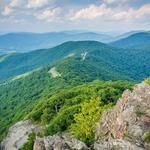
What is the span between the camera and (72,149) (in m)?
54.1

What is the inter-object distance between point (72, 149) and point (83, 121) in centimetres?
3289

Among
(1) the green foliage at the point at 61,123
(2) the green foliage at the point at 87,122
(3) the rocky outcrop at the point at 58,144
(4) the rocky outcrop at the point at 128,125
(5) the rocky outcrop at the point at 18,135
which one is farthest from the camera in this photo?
(5) the rocky outcrop at the point at 18,135

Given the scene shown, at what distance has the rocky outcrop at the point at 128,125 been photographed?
49766mm

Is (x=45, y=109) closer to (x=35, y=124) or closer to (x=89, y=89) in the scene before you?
(x=35, y=124)

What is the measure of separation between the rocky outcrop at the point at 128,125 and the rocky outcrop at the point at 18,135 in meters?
60.8

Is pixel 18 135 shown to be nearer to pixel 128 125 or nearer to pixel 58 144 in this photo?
pixel 58 144

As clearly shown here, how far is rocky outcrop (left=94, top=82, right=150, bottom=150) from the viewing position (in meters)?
49.8

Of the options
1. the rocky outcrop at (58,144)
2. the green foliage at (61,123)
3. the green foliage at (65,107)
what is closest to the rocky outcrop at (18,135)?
the green foliage at (65,107)

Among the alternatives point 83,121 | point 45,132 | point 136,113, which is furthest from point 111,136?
point 45,132

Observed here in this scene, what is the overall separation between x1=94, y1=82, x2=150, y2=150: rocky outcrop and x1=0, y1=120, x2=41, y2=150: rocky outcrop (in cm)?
6078

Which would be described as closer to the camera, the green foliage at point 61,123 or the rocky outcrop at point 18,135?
the green foliage at point 61,123

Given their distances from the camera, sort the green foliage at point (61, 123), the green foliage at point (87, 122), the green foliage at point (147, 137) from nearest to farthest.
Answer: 1. the green foliage at point (147, 137)
2. the green foliage at point (87, 122)
3. the green foliage at point (61, 123)

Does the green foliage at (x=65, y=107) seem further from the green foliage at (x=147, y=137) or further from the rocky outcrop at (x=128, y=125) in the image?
the green foliage at (x=147, y=137)

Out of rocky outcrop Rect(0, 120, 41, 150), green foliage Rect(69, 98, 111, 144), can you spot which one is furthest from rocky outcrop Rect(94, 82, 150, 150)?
rocky outcrop Rect(0, 120, 41, 150)
